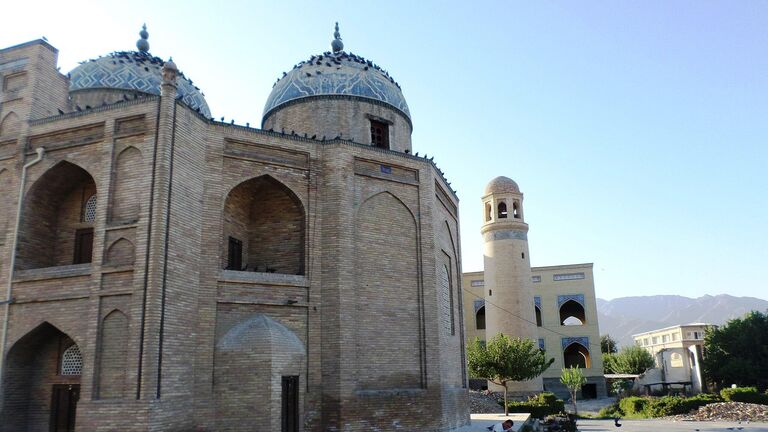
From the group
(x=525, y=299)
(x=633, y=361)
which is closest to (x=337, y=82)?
(x=525, y=299)

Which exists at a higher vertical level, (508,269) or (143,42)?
(143,42)

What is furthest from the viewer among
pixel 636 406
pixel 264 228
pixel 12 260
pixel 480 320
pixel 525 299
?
pixel 480 320

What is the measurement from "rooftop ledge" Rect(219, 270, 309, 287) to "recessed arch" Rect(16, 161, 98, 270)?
289cm

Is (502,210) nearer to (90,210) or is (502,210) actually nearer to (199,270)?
(199,270)

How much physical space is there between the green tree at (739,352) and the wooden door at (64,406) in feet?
101

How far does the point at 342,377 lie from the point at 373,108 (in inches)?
276

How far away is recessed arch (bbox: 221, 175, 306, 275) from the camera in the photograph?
13.2 metres

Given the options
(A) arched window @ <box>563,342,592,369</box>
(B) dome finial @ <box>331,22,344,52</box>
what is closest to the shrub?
(A) arched window @ <box>563,342,592,369</box>

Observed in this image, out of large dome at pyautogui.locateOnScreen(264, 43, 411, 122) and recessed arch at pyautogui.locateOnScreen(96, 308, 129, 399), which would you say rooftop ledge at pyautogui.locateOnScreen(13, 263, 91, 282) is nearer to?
recessed arch at pyautogui.locateOnScreen(96, 308, 129, 399)

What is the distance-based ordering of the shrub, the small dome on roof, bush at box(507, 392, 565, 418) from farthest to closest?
the shrub < bush at box(507, 392, 565, 418) < the small dome on roof


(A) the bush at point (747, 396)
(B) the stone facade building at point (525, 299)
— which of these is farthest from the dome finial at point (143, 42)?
(A) the bush at point (747, 396)

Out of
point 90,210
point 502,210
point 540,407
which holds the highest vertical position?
point 502,210

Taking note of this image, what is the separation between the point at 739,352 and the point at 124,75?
104 ft

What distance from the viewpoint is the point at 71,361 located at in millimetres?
11672
